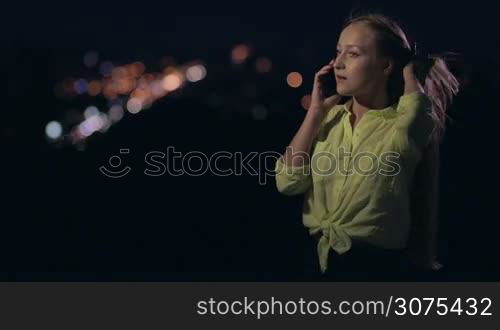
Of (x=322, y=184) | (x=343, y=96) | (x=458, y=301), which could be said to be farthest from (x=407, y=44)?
(x=458, y=301)

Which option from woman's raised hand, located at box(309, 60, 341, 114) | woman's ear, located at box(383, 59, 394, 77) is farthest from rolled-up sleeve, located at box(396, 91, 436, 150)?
woman's raised hand, located at box(309, 60, 341, 114)

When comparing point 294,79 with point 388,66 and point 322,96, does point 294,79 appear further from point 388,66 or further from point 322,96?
point 388,66


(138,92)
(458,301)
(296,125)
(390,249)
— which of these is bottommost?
(458,301)

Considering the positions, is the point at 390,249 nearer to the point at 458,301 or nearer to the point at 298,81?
the point at 458,301

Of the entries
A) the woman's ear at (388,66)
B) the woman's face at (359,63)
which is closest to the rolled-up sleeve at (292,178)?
the woman's face at (359,63)

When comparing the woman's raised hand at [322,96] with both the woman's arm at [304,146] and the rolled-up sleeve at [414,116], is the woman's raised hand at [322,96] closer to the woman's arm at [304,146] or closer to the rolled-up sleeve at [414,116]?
the woman's arm at [304,146]

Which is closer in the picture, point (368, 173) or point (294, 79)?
point (368, 173)

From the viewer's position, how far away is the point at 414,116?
4090 mm

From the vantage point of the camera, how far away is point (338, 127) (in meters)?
4.25

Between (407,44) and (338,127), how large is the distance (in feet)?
1.55

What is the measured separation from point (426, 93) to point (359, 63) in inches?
12.6

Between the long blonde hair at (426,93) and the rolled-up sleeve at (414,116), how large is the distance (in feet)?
0.17

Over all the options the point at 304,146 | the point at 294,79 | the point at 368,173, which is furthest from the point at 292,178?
the point at 294,79

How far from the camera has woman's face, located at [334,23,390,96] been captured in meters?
4.15
